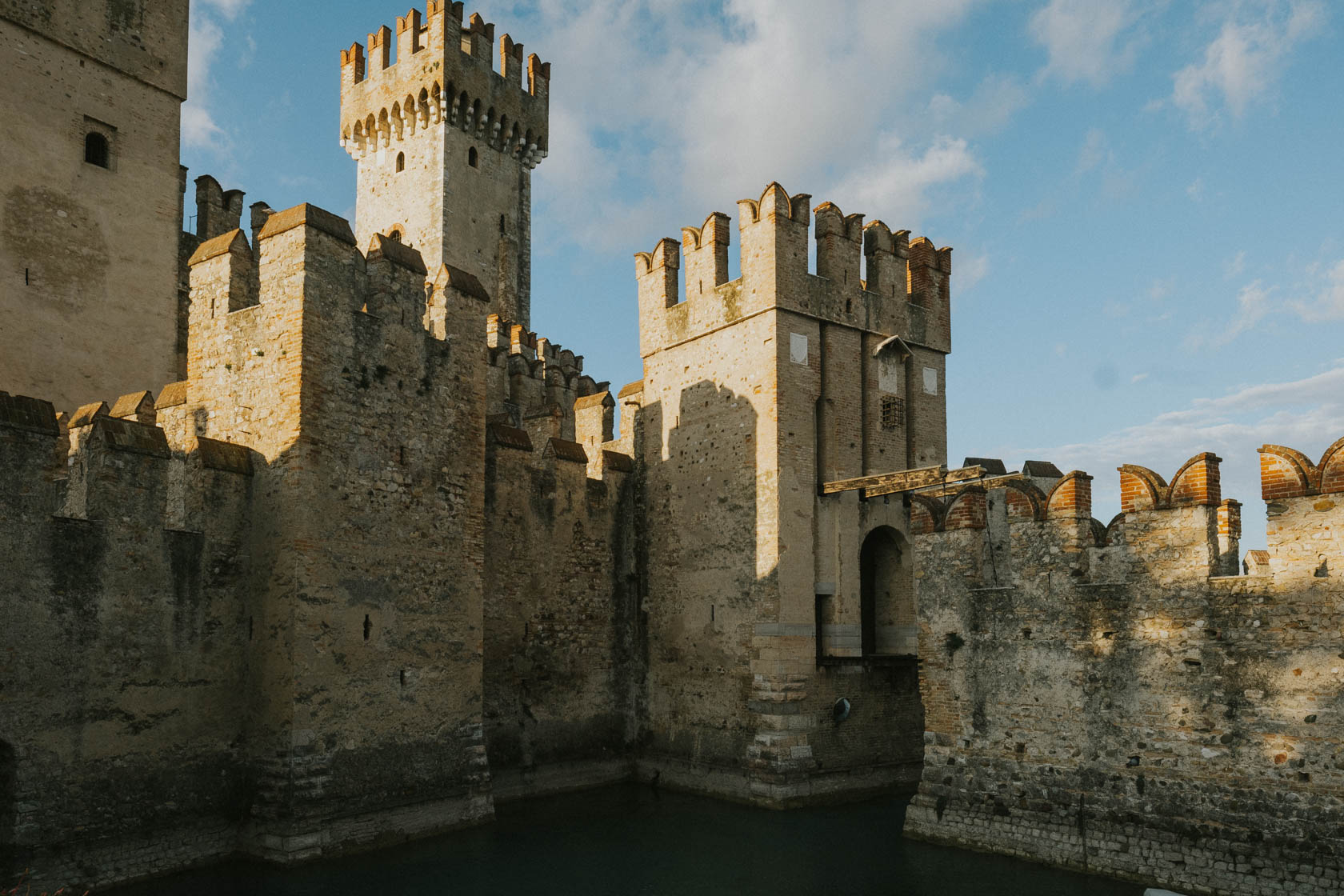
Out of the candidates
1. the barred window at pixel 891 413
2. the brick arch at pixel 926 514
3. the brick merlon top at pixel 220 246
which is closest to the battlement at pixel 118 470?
the brick merlon top at pixel 220 246

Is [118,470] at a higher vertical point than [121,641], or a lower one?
higher

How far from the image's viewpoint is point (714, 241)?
64.0 ft

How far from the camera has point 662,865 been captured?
13.7 metres

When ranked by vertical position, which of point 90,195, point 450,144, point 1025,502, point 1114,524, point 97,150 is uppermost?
point 450,144

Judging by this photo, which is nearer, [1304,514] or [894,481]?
[1304,514]

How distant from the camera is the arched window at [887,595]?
63.9 ft

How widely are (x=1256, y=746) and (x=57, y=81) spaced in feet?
A: 65.7

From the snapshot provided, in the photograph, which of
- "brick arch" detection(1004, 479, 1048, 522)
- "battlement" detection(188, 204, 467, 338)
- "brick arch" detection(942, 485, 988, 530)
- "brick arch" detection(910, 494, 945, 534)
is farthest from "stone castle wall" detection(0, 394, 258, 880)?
"brick arch" detection(1004, 479, 1048, 522)

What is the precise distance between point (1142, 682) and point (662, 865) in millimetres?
6226

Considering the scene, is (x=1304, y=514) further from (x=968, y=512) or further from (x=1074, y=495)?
(x=968, y=512)

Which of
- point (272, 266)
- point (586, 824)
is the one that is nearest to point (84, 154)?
point (272, 266)

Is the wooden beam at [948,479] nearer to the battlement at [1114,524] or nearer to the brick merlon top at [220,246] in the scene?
the battlement at [1114,524]

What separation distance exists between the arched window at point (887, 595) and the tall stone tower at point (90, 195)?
13.2 meters

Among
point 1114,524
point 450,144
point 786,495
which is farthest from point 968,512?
point 450,144
